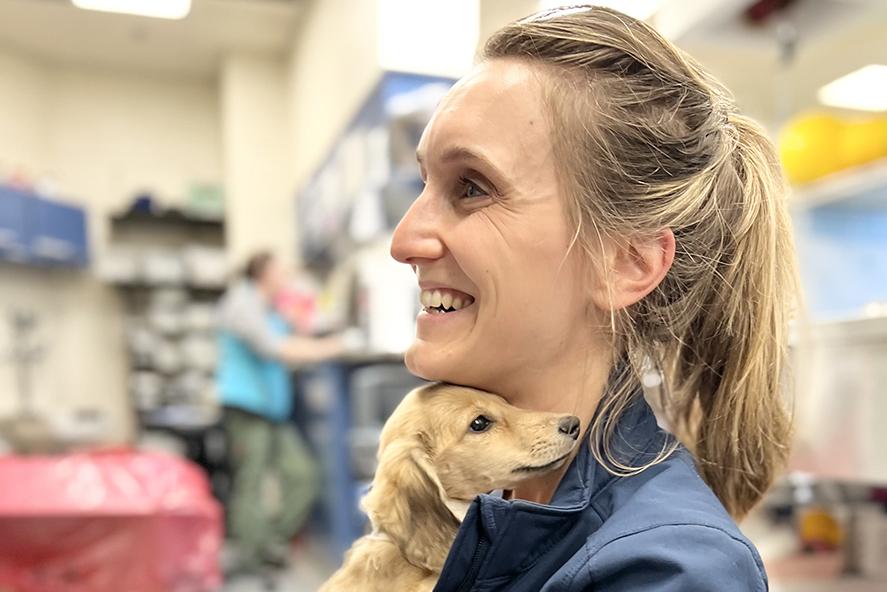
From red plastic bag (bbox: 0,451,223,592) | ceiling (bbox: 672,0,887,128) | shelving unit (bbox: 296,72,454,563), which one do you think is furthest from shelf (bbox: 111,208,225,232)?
ceiling (bbox: 672,0,887,128)

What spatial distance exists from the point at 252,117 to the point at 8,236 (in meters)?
2.16

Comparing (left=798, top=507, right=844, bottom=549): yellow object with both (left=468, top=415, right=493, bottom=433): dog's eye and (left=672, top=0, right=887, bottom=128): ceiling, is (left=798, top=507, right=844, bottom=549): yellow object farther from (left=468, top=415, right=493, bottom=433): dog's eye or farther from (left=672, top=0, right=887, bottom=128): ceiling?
(left=468, top=415, right=493, bottom=433): dog's eye

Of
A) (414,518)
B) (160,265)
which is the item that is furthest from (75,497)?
(160,265)

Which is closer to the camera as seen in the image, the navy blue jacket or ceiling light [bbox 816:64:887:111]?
the navy blue jacket

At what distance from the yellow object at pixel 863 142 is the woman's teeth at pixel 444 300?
2.01 metres

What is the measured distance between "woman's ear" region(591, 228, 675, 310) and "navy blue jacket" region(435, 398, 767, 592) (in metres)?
0.10

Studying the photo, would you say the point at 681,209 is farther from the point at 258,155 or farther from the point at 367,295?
the point at 258,155

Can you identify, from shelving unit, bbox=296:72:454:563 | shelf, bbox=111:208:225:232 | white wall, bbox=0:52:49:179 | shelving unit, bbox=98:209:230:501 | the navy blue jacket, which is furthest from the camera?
shelf, bbox=111:208:225:232

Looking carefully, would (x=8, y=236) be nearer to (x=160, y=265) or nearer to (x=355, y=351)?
(x=160, y=265)

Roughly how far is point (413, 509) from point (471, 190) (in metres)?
0.32

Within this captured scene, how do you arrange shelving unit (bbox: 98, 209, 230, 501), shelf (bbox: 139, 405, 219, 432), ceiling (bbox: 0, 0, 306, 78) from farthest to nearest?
shelving unit (bbox: 98, 209, 230, 501)
shelf (bbox: 139, 405, 219, 432)
ceiling (bbox: 0, 0, 306, 78)

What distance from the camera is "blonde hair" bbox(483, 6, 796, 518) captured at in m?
0.71

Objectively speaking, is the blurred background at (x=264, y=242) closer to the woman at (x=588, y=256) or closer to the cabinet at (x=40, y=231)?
the cabinet at (x=40, y=231)

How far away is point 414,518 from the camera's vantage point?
2.52 ft
